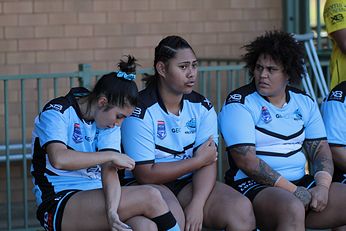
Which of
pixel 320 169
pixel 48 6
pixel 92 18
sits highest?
pixel 48 6

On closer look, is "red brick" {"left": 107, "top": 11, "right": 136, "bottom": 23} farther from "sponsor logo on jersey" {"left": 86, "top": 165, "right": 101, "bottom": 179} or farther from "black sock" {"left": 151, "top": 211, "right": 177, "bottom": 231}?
"black sock" {"left": 151, "top": 211, "right": 177, "bottom": 231}

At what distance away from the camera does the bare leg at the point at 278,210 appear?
562 centimetres

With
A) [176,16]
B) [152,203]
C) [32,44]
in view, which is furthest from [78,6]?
[152,203]

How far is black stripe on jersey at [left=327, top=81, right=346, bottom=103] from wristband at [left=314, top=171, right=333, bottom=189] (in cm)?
49

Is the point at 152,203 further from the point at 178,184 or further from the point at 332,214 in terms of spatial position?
the point at 332,214

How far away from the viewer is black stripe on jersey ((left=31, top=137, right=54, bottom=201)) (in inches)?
214

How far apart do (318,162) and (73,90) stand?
1.57 metres

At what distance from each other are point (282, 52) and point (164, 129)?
0.84 m

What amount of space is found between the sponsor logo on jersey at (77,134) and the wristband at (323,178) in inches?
57.6

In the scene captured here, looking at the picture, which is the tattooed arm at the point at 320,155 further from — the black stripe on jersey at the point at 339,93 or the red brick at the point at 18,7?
the red brick at the point at 18,7

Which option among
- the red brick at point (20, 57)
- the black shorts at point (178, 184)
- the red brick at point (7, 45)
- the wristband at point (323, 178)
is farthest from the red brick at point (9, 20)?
the wristband at point (323, 178)

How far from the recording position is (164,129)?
19.0 feet

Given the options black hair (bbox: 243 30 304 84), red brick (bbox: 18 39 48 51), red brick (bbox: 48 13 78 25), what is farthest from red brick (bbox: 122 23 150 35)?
black hair (bbox: 243 30 304 84)

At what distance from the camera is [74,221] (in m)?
5.27
